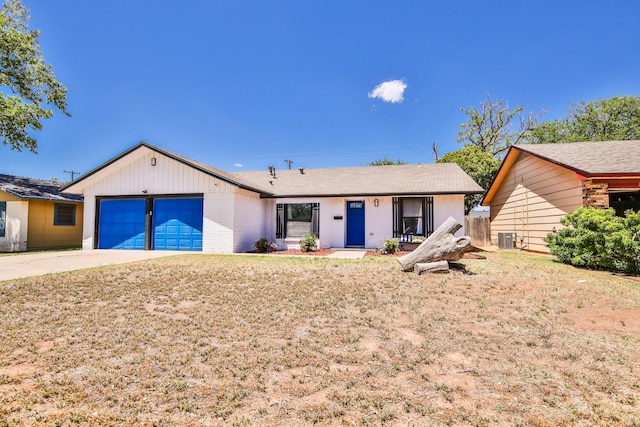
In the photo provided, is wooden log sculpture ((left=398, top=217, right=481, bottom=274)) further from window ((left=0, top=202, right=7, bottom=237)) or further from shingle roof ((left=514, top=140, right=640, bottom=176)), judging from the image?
window ((left=0, top=202, right=7, bottom=237))

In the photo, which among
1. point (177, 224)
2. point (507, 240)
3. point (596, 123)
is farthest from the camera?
point (596, 123)

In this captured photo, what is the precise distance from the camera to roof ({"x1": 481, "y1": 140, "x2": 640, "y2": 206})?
9.98 metres

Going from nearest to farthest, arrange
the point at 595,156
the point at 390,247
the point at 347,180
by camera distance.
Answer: the point at 595,156 → the point at 390,247 → the point at 347,180

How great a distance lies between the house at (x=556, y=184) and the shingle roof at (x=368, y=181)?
262 centimetres

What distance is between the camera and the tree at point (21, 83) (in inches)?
612

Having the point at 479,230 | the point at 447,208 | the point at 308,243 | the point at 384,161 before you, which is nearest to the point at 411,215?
the point at 447,208

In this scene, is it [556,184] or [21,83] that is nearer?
[556,184]

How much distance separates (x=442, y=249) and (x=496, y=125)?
27.7 metres

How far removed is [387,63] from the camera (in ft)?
62.2

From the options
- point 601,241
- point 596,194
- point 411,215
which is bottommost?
point 601,241

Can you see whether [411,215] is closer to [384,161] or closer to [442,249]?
[442,249]

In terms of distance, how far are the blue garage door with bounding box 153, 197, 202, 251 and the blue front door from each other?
7199 mm

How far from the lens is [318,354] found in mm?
3350

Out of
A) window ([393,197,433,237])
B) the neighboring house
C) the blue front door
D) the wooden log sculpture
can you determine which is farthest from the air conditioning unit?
the neighboring house
